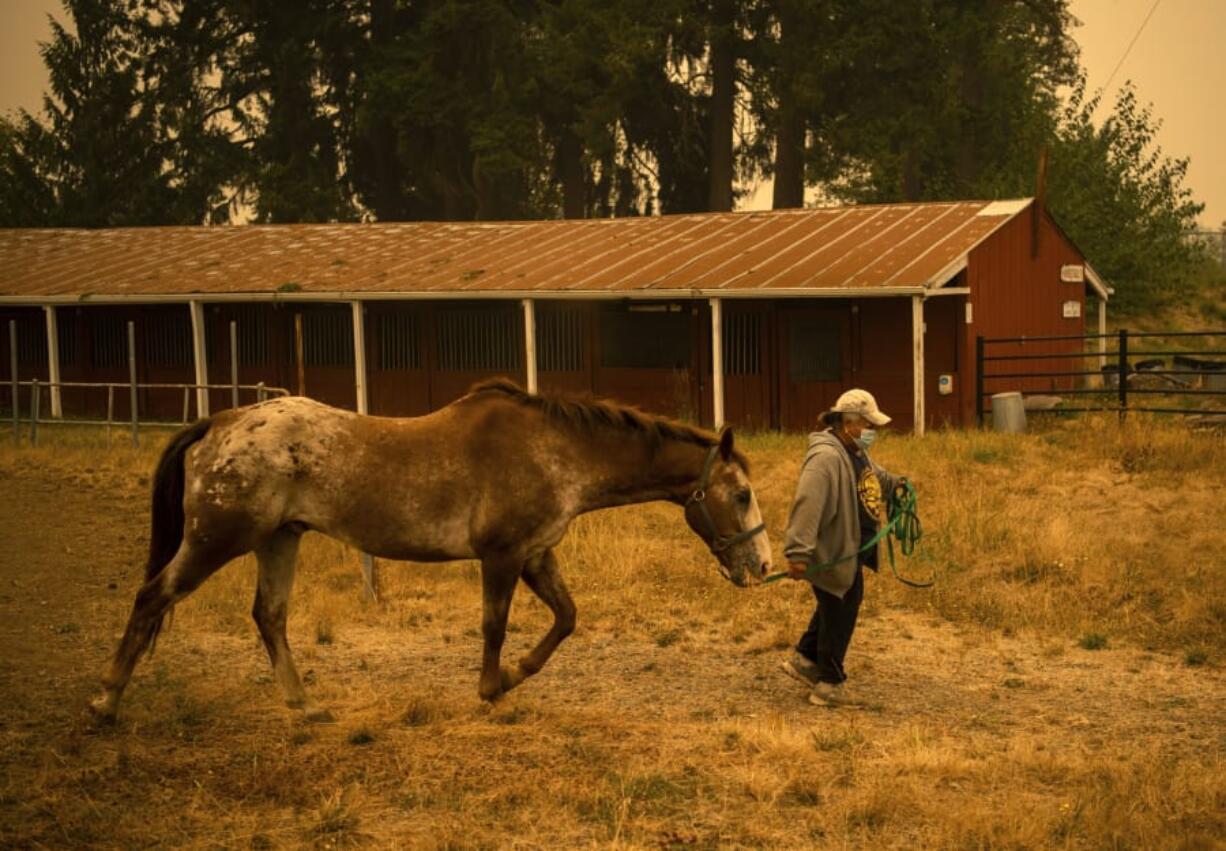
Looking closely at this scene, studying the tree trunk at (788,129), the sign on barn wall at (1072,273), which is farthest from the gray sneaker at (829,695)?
the tree trunk at (788,129)

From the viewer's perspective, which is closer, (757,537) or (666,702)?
(757,537)

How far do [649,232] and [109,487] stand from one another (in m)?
11.9

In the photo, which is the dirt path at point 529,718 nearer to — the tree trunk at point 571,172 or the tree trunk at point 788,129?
the tree trunk at point 788,129

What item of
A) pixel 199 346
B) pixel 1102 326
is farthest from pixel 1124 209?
pixel 199 346

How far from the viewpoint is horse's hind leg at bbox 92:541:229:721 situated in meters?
8.59

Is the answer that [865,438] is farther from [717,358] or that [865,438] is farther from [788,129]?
[788,129]

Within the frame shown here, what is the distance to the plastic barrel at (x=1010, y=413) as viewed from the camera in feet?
66.1

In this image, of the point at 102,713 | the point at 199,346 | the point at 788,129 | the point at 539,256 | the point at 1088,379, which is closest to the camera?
the point at 102,713

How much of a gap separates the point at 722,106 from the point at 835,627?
3317 cm

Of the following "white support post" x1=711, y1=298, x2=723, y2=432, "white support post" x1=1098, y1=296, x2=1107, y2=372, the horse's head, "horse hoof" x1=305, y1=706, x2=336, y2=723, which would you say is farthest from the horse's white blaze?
"white support post" x1=1098, y1=296, x2=1107, y2=372

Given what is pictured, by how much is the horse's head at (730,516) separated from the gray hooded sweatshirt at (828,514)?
28cm

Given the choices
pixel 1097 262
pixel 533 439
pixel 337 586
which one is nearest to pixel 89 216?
pixel 1097 262

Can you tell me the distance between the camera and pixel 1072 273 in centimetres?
2573

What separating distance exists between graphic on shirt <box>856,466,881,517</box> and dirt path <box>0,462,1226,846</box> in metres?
1.19
